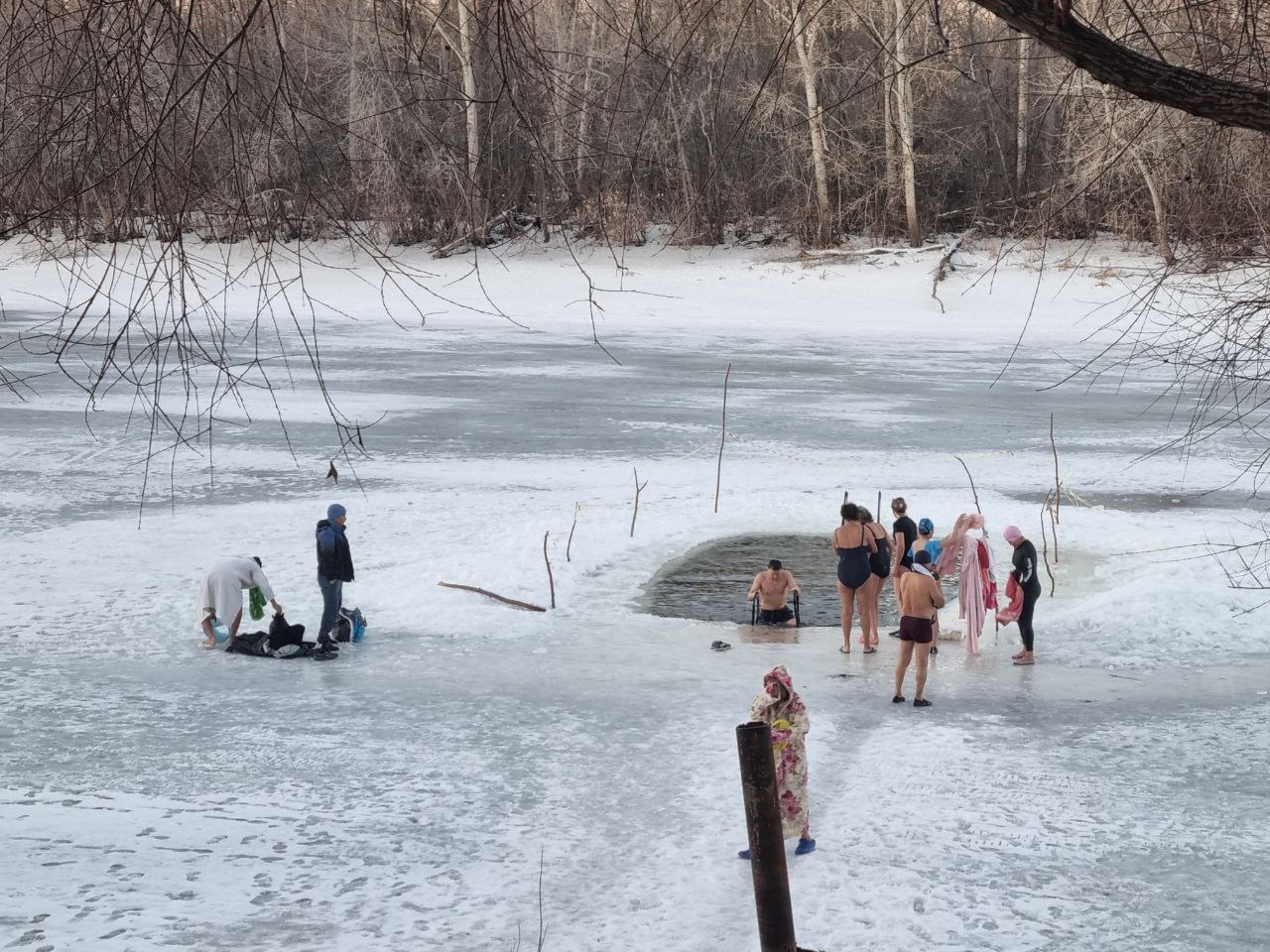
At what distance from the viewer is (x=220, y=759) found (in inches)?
374

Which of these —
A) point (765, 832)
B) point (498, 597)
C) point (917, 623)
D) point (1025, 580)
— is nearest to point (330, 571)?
point (498, 597)

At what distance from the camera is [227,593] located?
12406mm

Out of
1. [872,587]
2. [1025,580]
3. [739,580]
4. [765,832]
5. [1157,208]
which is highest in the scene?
[1157,208]

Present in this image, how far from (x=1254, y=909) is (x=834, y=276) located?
36.8 meters

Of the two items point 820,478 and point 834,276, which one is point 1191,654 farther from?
point 834,276

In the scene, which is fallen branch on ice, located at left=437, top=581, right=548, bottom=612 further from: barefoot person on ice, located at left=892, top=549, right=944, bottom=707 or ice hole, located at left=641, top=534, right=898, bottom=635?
barefoot person on ice, located at left=892, top=549, right=944, bottom=707

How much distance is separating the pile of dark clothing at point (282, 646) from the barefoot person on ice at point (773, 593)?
421cm

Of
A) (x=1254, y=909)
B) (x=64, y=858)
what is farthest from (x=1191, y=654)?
(x=64, y=858)

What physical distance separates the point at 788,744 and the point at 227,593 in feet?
Result: 21.3

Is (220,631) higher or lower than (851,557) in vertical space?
lower

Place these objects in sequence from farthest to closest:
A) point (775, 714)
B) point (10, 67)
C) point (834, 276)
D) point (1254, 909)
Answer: point (834, 276) → point (775, 714) → point (1254, 909) → point (10, 67)

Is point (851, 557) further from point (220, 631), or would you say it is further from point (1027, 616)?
point (220, 631)

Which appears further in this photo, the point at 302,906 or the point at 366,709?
the point at 366,709

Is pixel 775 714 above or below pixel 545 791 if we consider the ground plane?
above
